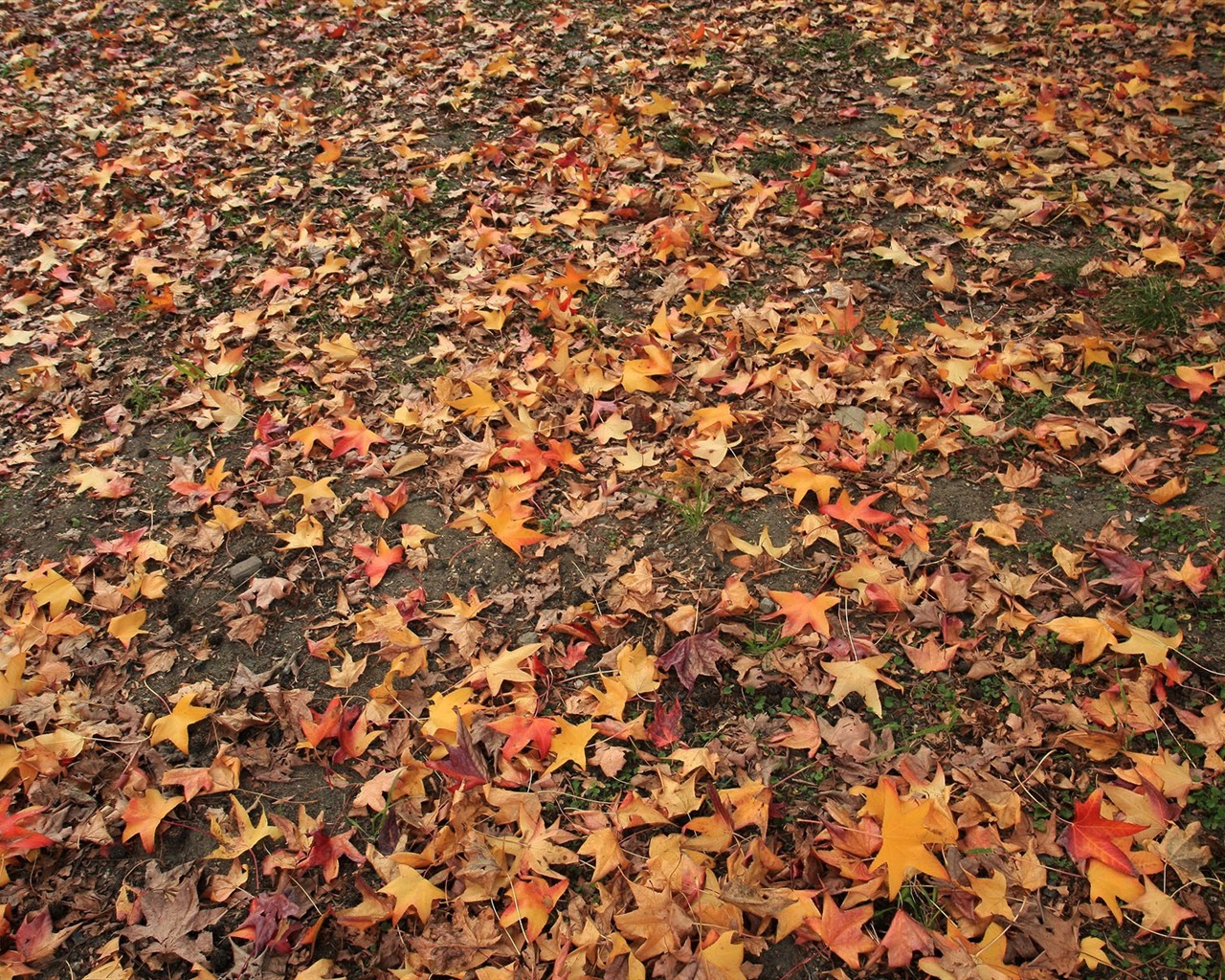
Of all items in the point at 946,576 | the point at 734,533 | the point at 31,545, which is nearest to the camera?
the point at 946,576

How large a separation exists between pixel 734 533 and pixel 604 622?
532mm

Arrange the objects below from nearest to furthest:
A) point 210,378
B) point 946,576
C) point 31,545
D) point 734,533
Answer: point 946,576 < point 734,533 < point 31,545 < point 210,378

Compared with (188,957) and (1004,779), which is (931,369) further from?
(188,957)

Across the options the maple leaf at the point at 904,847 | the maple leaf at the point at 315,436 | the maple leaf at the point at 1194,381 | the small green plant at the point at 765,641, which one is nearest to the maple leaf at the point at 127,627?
the maple leaf at the point at 315,436

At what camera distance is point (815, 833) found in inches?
74.3

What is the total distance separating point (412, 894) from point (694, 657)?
36.5 inches

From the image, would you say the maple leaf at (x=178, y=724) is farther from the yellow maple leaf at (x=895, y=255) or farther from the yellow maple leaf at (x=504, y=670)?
the yellow maple leaf at (x=895, y=255)

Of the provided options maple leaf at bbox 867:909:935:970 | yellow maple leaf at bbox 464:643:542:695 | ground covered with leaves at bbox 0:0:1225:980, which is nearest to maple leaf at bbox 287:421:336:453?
ground covered with leaves at bbox 0:0:1225:980

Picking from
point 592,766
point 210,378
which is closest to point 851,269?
point 592,766

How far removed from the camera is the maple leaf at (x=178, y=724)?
7.25 ft

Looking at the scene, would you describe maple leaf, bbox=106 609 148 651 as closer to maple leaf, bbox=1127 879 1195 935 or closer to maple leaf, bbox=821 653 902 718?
maple leaf, bbox=821 653 902 718

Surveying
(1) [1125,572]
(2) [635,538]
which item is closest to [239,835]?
(2) [635,538]

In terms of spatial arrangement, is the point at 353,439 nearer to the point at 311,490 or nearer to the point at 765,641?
the point at 311,490

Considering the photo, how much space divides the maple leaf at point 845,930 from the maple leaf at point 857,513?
3.73 feet
